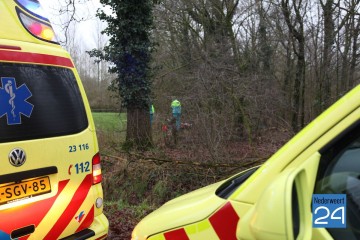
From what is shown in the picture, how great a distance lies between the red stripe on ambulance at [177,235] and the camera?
6.23 feet

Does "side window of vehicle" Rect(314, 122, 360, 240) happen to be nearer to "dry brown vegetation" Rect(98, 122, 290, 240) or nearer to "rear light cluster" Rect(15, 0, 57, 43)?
"rear light cluster" Rect(15, 0, 57, 43)

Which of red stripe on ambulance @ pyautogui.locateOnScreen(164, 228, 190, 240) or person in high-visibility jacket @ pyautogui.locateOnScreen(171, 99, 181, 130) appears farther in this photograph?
person in high-visibility jacket @ pyautogui.locateOnScreen(171, 99, 181, 130)

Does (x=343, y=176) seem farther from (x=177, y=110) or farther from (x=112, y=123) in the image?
(x=112, y=123)

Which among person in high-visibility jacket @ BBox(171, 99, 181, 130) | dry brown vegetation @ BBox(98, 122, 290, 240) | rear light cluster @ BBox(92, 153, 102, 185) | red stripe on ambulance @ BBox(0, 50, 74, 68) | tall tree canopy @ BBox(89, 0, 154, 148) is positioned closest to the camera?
red stripe on ambulance @ BBox(0, 50, 74, 68)

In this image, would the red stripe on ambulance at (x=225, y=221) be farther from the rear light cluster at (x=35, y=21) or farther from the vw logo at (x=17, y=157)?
the rear light cluster at (x=35, y=21)

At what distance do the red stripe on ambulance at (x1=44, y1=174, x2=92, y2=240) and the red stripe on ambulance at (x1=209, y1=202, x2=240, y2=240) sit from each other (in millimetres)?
2068

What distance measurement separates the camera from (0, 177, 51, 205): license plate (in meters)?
3.05

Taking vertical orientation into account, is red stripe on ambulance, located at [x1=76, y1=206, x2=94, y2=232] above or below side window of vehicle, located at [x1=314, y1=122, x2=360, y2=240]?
below

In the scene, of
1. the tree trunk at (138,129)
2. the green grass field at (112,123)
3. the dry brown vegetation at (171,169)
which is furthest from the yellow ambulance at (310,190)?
the green grass field at (112,123)

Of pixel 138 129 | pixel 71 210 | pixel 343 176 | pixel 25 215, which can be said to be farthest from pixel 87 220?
pixel 138 129

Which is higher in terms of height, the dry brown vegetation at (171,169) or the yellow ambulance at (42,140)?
the yellow ambulance at (42,140)

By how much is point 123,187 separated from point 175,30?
36.2ft

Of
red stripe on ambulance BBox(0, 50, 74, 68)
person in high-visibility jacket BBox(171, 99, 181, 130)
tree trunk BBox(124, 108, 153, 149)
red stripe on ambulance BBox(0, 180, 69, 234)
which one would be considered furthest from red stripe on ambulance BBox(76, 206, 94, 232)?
tree trunk BBox(124, 108, 153, 149)

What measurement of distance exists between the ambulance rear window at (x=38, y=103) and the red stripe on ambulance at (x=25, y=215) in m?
0.56
